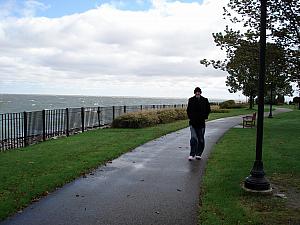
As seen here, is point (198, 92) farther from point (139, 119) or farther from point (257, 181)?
point (139, 119)

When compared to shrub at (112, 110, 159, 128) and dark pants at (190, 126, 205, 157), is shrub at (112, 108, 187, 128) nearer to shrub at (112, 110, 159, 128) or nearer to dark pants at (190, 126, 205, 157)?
shrub at (112, 110, 159, 128)

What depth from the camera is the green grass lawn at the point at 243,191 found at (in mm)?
5271

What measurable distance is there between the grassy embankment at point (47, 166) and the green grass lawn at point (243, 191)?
109 inches

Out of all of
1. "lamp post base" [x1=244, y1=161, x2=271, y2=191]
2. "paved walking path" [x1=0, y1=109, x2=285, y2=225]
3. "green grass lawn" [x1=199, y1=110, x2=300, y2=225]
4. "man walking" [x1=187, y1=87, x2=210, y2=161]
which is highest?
"man walking" [x1=187, y1=87, x2=210, y2=161]

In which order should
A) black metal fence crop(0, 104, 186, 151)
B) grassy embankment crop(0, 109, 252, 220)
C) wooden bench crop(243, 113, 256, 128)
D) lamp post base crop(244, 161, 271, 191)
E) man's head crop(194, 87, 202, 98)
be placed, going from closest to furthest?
grassy embankment crop(0, 109, 252, 220), lamp post base crop(244, 161, 271, 191), man's head crop(194, 87, 202, 98), black metal fence crop(0, 104, 186, 151), wooden bench crop(243, 113, 256, 128)

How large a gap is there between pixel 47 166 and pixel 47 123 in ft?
28.3

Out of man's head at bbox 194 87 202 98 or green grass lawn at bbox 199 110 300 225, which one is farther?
man's head at bbox 194 87 202 98

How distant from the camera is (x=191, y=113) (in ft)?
32.7

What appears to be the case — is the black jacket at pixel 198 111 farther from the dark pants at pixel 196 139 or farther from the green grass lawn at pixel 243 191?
the green grass lawn at pixel 243 191

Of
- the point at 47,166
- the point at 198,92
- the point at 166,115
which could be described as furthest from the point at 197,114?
the point at 166,115

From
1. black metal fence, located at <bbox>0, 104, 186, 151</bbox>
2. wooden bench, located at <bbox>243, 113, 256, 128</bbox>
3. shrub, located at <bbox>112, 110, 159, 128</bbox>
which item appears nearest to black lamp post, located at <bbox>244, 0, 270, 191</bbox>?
black metal fence, located at <bbox>0, 104, 186, 151</bbox>

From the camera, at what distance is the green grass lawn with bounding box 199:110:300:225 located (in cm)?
527

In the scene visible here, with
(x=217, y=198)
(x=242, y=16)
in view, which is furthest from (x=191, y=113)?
(x=242, y=16)

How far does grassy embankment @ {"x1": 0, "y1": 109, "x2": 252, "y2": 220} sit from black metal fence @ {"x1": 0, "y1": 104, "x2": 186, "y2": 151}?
2.59 metres
